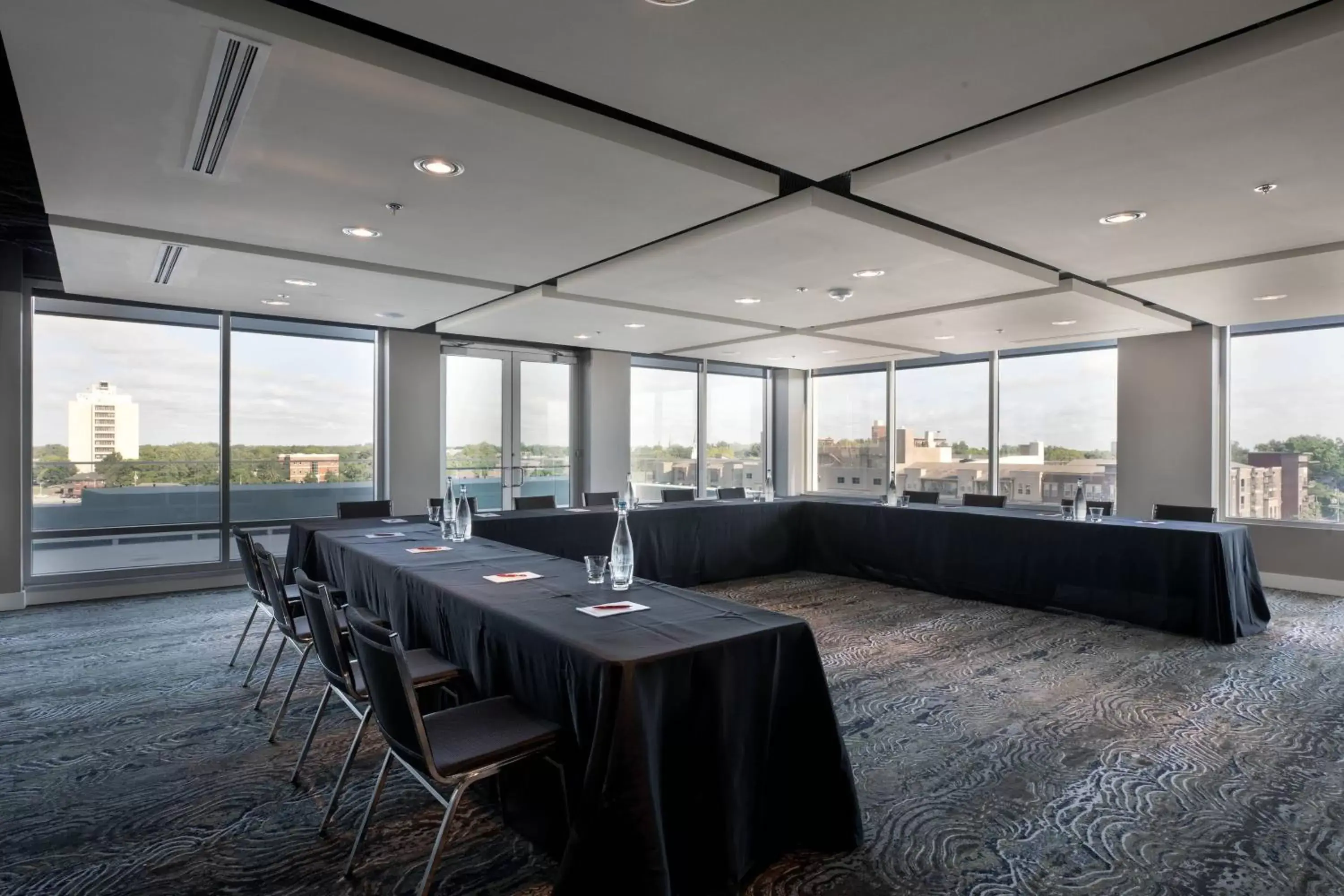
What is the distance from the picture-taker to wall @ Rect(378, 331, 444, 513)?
799 cm

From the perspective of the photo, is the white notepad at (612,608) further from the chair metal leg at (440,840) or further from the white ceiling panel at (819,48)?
the white ceiling panel at (819,48)

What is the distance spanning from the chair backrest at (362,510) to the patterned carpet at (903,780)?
4.79ft

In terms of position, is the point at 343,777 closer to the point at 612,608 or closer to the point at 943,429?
the point at 612,608

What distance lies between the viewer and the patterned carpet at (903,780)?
2277 millimetres

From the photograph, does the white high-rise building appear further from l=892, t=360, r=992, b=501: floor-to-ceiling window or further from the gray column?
l=892, t=360, r=992, b=501: floor-to-ceiling window

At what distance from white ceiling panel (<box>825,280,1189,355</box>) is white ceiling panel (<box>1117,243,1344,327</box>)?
0.88ft

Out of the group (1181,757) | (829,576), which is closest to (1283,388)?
(829,576)

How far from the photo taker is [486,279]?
5.50 m

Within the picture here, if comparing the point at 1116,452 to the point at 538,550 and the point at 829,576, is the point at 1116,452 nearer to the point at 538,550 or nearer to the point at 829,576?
the point at 829,576

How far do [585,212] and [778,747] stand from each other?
2855mm

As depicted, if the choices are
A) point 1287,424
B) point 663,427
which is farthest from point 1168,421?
point 663,427

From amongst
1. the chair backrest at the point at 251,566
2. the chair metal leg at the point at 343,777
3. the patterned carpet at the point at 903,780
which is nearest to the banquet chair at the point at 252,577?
the chair backrest at the point at 251,566

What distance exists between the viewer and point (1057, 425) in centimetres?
884

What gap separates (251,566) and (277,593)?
898 mm
